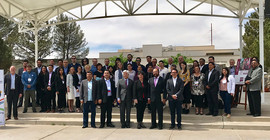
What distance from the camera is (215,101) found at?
805 cm

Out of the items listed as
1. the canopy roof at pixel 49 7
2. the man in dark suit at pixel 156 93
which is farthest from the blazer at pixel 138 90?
the canopy roof at pixel 49 7

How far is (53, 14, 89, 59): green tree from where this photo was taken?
4066 cm

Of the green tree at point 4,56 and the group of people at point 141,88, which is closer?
the group of people at point 141,88

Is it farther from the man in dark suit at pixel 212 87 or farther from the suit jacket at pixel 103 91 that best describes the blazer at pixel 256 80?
the suit jacket at pixel 103 91

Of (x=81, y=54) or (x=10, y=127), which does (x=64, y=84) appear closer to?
(x=10, y=127)

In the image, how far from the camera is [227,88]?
26.1ft

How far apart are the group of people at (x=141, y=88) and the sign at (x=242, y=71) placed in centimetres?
29

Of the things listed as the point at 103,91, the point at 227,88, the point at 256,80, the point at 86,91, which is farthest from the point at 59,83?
the point at 256,80

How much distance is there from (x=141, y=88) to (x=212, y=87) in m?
2.28

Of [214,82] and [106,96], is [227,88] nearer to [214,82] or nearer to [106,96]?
[214,82]

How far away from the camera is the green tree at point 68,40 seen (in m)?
40.7

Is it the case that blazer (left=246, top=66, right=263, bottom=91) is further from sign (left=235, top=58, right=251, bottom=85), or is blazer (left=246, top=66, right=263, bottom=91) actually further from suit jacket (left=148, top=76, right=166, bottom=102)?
suit jacket (left=148, top=76, right=166, bottom=102)

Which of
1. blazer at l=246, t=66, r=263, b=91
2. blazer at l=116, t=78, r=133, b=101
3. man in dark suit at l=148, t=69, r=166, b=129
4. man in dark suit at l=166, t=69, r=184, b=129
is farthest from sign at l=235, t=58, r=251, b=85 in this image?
blazer at l=116, t=78, r=133, b=101

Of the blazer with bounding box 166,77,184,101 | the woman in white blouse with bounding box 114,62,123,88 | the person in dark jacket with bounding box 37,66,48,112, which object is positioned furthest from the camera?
the person in dark jacket with bounding box 37,66,48,112
